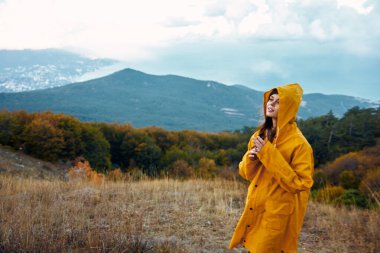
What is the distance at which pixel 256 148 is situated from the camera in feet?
8.94

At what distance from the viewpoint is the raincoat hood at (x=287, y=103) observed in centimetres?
268

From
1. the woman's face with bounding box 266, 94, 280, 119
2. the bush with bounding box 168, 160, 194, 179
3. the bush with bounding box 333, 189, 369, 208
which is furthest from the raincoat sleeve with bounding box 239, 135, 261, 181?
the bush with bounding box 168, 160, 194, 179

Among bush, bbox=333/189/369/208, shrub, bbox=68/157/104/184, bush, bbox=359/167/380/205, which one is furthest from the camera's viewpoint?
bush, bbox=359/167/380/205

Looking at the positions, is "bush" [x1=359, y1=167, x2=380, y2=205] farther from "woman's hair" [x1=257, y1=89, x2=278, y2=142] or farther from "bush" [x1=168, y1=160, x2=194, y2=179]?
"woman's hair" [x1=257, y1=89, x2=278, y2=142]

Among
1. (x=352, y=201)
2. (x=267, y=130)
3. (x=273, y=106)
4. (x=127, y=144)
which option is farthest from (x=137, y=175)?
(x=127, y=144)

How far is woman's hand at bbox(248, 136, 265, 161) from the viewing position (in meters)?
2.67

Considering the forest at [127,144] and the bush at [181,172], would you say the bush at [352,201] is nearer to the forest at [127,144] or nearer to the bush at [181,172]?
the bush at [181,172]

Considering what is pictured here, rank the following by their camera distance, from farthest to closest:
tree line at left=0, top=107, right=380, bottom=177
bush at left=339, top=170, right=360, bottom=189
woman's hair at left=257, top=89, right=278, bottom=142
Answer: tree line at left=0, top=107, right=380, bottom=177
bush at left=339, top=170, right=360, bottom=189
woman's hair at left=257, top=89, right=278, bottom=142

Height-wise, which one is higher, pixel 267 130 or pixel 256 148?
pixel 267 130

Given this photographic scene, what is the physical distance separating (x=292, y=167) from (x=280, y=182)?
0.15 m

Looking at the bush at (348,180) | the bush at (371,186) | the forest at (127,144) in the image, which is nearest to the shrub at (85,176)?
the bush at (371,186)

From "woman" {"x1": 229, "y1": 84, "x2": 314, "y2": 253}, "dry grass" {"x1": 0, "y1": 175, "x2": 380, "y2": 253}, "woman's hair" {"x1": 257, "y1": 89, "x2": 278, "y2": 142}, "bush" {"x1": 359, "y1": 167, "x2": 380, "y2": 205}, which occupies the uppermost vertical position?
"woman's hair" {"x1": 257, "y1": 89, "x2": 278, "y2": 142}

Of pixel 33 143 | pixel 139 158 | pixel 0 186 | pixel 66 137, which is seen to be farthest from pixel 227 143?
pixel 0 186

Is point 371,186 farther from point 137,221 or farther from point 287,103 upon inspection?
point 287,103
